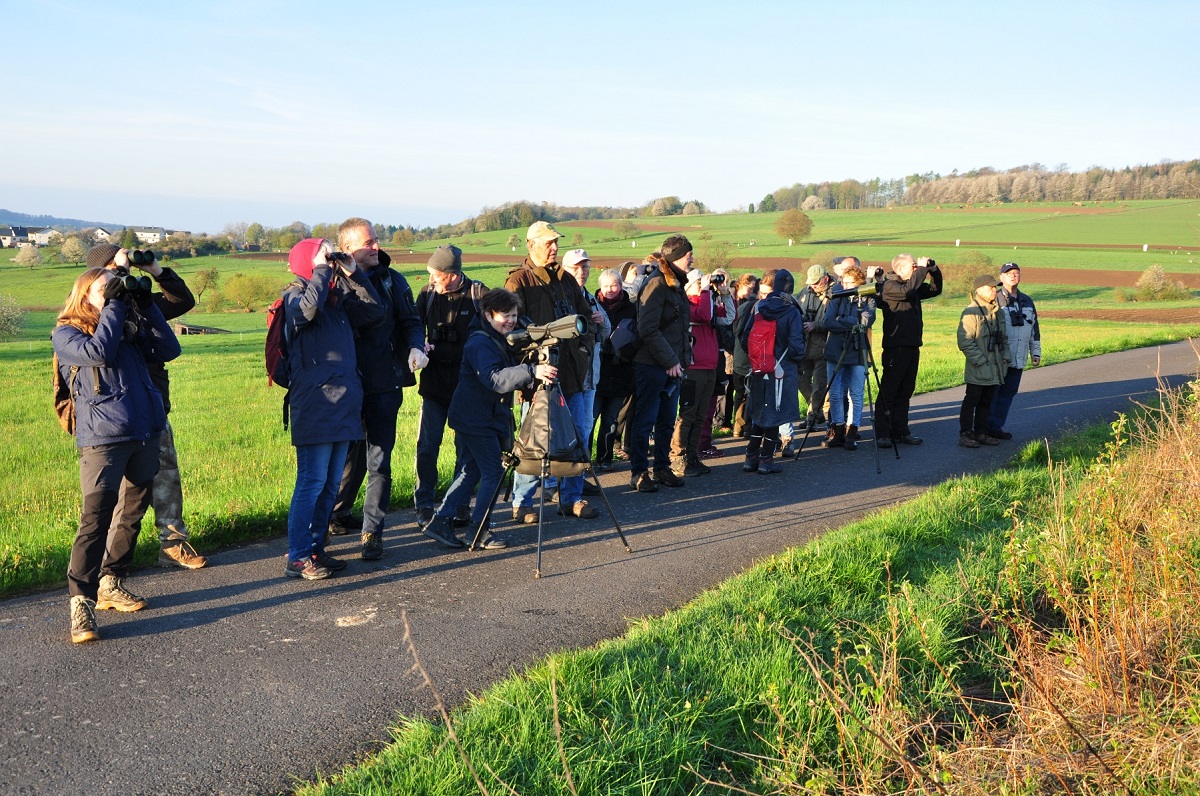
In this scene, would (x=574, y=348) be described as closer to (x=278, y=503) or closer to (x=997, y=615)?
(x=278, y=503)

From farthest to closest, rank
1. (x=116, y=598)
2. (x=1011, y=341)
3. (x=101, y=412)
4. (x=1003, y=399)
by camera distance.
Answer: (x=1003, y=399) < (x=1011, y=341) < (x=116, y=598) < (x=101, y=412)

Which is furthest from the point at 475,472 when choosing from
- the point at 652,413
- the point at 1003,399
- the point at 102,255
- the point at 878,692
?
the point at 1003,399

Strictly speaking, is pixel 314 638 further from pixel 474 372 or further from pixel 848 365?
pixel 848 365

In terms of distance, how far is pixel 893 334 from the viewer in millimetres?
10844

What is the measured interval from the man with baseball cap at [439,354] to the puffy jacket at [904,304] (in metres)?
5.44

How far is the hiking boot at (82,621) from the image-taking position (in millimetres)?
4938

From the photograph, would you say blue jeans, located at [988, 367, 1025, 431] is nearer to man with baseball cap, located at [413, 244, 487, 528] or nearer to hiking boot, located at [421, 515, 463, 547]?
man with baseball cap, located at [413, 244, 487, 528]

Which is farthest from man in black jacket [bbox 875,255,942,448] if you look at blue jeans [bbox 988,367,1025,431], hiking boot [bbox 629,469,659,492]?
hiking boot [bbox 629,469,659,492]

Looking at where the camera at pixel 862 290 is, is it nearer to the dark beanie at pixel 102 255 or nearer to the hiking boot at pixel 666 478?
the hiking boot at pixel 666 478

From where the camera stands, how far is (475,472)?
692 cm

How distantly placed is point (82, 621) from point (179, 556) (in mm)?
1364

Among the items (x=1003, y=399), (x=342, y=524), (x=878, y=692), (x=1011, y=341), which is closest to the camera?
(x=878, y=692)

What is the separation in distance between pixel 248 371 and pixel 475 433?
22018mm

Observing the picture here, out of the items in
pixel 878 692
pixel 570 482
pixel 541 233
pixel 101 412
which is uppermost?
pixel 541 233
